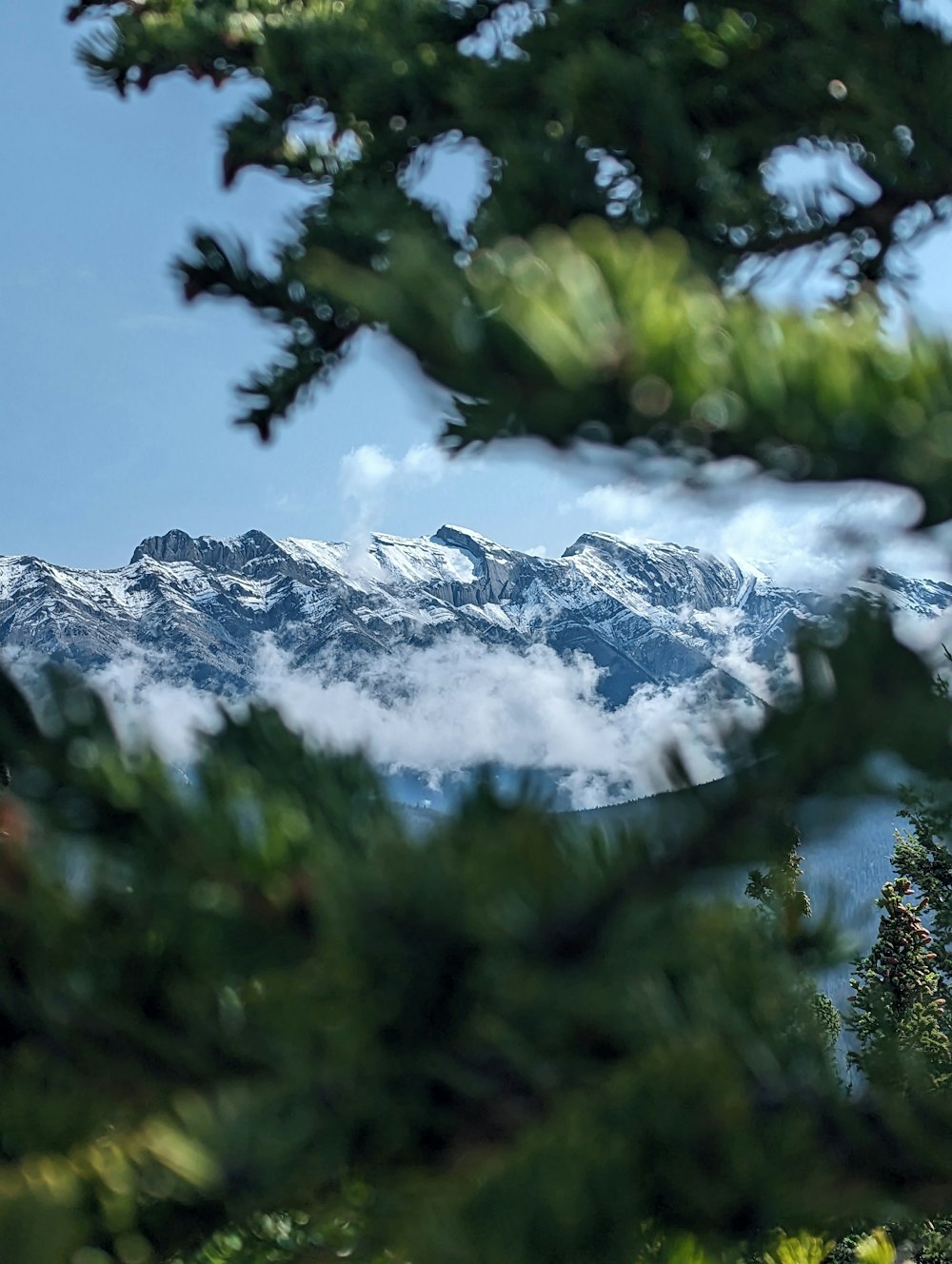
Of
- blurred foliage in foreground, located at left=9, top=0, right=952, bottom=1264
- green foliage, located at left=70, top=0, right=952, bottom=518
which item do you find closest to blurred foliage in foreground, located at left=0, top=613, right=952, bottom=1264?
blurred foliage in foreground, located at left=9, top=0, right=952, bottom=1264

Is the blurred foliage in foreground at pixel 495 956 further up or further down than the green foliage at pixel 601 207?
further down

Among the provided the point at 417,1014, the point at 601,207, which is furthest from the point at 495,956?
the point at 601,207

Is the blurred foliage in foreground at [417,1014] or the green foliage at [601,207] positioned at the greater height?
the green foliage at [601,207]

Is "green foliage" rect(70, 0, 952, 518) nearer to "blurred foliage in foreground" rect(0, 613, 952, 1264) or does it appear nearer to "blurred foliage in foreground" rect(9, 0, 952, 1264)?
"blurred foliage in foreground" rect(9, 0, 952, 1264)

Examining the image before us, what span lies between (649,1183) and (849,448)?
3.24 feet

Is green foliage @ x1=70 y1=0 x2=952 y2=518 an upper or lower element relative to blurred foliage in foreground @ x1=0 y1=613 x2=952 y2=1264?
upper

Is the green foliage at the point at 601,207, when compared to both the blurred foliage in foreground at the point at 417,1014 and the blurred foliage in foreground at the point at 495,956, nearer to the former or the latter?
the blurred foliage in foreground at the point at 495,956

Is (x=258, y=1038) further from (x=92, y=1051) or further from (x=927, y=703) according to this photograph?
(x=927, y=703)

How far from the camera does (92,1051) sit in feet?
5.23

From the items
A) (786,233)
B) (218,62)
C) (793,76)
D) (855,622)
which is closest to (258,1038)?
(855,622)

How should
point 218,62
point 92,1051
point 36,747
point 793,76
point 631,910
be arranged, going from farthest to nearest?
1. point 218,62
2. point 793,76
3. point 92,1051
4. point 36,747
5. point 631,910

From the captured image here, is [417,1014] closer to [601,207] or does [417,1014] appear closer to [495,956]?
[495,956]

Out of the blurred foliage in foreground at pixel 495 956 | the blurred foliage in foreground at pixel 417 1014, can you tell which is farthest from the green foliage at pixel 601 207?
the blurred foliage in foreground at pixel 417 1014

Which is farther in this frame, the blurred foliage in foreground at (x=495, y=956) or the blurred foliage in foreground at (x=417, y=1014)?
the blurred foliage in foreground at (x=417, y=1014)
